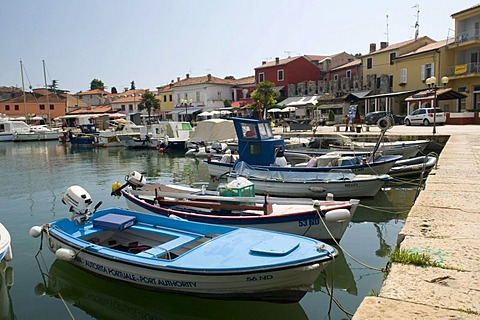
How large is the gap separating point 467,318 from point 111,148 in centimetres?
4009

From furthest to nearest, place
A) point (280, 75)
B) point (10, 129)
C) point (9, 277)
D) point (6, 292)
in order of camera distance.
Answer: point (10, 129) < point (280, 75) < point (9, 277) < point (6, 292)

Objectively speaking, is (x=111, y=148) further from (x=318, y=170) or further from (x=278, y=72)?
(x=318, y=170)

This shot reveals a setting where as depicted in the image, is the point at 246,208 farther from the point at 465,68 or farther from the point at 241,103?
the point at 241,103

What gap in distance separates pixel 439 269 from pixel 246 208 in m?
5.15

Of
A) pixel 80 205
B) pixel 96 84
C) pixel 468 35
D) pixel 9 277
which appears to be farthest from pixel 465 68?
pixel 96 84

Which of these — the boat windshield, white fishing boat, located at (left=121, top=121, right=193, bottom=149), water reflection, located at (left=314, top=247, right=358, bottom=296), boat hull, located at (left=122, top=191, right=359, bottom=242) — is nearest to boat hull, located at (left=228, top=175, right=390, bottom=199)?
the boat windshield

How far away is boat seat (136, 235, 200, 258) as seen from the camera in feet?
20.9

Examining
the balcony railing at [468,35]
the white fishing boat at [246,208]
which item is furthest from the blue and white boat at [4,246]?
the balcony railing at [468,35]

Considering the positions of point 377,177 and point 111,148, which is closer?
point 377,177

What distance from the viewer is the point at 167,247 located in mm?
6625

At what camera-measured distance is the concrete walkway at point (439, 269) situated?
12.1 feet

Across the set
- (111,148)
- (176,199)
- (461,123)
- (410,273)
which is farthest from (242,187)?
(111,148)

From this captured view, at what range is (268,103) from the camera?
44.7 meters

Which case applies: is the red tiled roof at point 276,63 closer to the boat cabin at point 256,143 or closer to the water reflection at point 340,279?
the boat cabin at point 256,143
